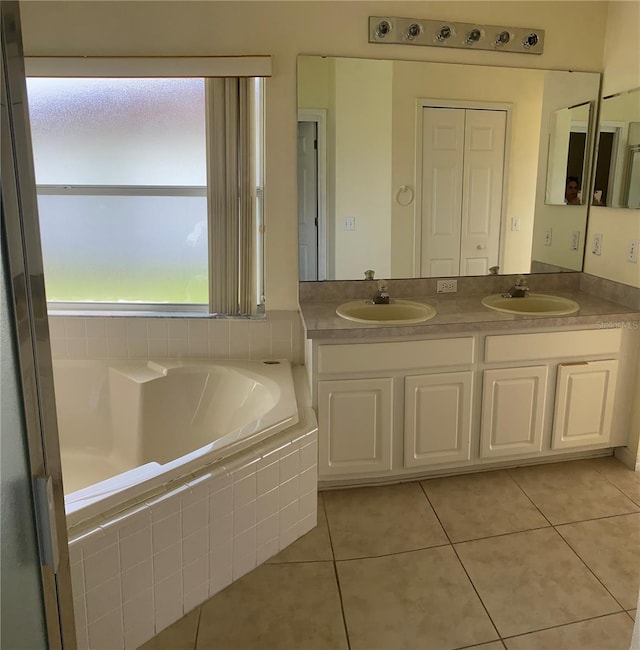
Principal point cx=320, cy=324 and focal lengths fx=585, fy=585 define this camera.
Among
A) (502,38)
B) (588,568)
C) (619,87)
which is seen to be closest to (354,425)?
(588,568)

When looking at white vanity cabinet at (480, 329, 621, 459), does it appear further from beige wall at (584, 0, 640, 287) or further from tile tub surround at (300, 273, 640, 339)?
beige wall at (584, 0, 640, 287)

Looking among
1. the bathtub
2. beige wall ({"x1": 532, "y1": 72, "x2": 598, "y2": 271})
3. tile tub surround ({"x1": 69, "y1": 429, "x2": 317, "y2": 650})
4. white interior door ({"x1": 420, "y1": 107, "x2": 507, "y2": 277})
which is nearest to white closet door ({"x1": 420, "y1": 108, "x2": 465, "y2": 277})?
white interior door ({"x1": 420, "y1": 107, "x2": 507, "y2": 277})

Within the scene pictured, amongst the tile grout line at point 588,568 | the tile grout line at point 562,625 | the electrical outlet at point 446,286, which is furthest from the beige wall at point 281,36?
the tile grout line at point 562,625

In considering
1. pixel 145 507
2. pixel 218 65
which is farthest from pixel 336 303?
pixel 145 507

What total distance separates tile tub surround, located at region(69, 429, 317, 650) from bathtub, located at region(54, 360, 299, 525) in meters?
0.38

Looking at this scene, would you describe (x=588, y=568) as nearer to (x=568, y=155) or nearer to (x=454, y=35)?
(x=568, y=155)

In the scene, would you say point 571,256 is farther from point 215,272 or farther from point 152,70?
point 152,70

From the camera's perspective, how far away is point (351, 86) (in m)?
2.84

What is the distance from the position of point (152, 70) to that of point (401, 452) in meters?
2.10

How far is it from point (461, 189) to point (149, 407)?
6.29 feet

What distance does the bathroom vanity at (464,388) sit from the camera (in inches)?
103

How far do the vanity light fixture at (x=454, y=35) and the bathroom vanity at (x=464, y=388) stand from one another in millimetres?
1300

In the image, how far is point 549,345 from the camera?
2.79 m

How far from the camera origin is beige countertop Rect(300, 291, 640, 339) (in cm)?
255
